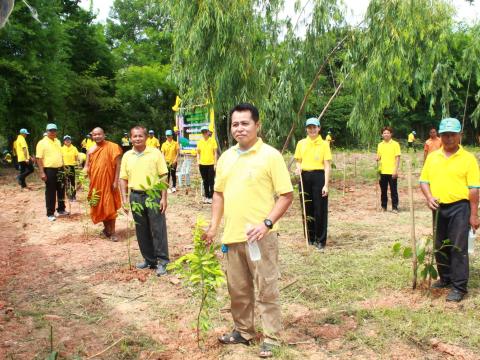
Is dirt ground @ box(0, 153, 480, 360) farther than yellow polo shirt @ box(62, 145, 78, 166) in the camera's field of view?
No

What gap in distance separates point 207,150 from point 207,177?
0.64m

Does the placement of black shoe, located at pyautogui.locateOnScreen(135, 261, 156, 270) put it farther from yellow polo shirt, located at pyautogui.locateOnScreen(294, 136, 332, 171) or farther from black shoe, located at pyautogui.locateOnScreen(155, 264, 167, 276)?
yellow polo shirt, located at pyautogui.locateOnScreen(294, 136, 332, 171)

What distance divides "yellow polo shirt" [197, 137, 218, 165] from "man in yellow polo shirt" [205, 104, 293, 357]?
6556mm

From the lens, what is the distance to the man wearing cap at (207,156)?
959 centimetres

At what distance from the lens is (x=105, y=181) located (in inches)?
258

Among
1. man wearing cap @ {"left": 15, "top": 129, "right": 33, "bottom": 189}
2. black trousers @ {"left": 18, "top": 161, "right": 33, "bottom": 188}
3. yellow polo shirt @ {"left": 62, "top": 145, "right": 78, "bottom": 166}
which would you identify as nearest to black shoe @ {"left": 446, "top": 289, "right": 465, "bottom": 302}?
yellow polo shirt @ {"left": 62, "top": 145, "right": 78, "bottom": 166}

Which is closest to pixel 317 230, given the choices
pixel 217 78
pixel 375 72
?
pixel 217 78

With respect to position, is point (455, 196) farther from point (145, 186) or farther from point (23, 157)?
point (23, 157)

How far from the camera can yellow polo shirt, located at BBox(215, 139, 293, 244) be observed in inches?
114

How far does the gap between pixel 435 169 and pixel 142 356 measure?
2887mm

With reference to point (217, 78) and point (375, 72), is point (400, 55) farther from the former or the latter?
point (217, 78)

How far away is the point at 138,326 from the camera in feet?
12.0

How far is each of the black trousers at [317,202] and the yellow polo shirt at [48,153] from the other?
4.69 meters

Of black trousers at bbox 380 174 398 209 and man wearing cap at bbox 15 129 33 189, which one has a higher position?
man wearing cap at bbox 15 129 33 189
